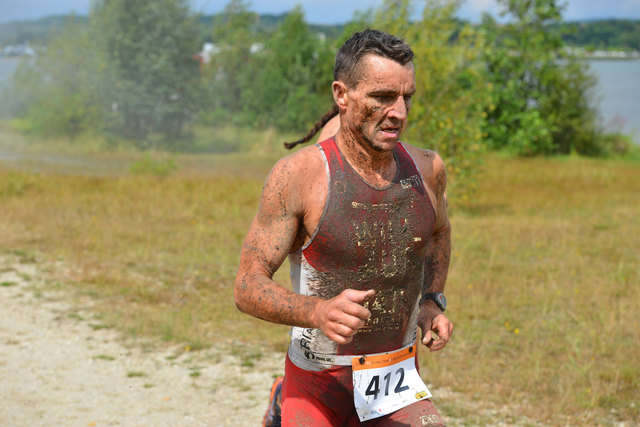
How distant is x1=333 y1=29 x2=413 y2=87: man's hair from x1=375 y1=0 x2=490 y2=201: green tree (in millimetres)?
10180

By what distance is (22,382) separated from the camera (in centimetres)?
560

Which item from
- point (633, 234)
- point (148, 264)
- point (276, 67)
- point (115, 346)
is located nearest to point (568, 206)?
point (633, 234)

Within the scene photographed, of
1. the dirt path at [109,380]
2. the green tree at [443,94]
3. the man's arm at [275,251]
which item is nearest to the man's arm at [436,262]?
the man's arm at [275,251]

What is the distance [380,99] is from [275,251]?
625 millimetres

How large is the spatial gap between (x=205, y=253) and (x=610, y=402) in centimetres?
566

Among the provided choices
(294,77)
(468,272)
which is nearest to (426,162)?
(468,272)

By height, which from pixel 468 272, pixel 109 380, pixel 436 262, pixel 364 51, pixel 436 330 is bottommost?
pixel 109 380

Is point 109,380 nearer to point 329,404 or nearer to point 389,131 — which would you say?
point 329,404

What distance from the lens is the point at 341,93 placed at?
2488 mm

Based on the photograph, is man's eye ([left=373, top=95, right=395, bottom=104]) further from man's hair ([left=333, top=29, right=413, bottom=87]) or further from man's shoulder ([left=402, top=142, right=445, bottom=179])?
man's shoulder ([left=402, top=142, right=445, bottom=179])

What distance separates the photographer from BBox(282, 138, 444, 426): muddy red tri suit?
2.47m

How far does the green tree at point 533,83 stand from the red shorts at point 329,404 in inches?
820

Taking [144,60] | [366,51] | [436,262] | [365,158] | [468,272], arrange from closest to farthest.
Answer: [366,51] < [365,158] < [436,262] < [468,272] < [144,60]

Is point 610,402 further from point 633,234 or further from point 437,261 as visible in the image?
point 633,234
